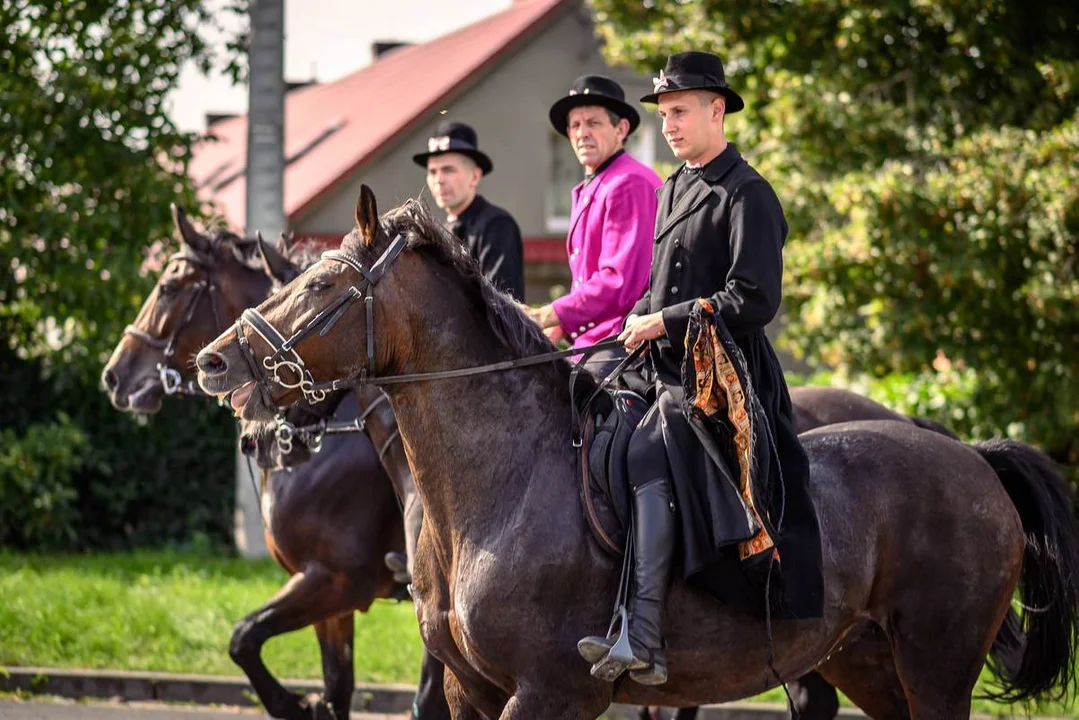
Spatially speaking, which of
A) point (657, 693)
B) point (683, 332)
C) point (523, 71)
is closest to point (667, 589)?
point (657, 693)

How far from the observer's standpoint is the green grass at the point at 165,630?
9.19 m

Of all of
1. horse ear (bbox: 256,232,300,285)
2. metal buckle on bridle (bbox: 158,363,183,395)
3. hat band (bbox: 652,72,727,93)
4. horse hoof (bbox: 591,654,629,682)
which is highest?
hat band (bbox: 652,72,727,93)

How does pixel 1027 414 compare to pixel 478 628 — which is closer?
pixel 478 628

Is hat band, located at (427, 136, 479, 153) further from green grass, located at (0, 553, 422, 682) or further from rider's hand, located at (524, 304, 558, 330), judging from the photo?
green grass, located at (0, 553, 422, 682)

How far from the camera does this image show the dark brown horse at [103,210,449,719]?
7.50 metres

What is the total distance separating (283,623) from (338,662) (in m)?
0.43

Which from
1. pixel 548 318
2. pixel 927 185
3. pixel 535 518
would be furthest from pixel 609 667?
pixel 927 185

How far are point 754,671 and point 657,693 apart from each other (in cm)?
38

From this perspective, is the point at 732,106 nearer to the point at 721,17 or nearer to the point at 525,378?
the point at 525,378

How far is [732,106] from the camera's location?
5.45 m

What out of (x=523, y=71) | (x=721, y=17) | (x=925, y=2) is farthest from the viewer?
(x=523, y=71)

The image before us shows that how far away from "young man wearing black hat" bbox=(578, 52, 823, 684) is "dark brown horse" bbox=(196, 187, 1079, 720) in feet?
0.61

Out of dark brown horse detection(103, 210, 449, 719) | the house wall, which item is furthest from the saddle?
the house wall

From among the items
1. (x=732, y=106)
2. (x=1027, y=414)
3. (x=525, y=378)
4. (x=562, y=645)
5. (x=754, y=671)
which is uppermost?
(x=732, y=106)
